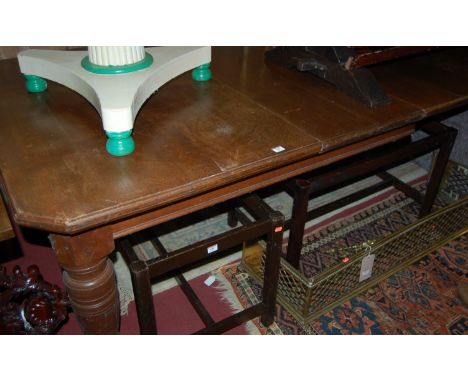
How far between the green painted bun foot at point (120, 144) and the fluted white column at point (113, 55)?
8.1 inches

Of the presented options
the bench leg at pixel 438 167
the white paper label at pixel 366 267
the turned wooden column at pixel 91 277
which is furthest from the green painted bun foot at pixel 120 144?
the bench leg at pixel 438 167

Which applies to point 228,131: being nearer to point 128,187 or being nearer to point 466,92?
point 128,187

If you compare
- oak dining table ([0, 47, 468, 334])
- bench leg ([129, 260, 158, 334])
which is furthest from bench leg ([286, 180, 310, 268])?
bench leg ([129, 260, 158, 334])

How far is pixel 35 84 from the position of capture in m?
1.17

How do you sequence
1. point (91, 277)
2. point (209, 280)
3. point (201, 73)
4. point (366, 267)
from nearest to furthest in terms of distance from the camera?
point (91, 277) < point (201, 73) < point (366, 267) < point (209, 280)

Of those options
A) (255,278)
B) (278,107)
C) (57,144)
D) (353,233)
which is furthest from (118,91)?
(353,233)

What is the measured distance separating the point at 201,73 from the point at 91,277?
0.67 metres

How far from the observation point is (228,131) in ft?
3.47

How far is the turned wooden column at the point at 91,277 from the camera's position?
87cm

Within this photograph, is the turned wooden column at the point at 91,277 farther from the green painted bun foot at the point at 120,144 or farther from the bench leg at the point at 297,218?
the bench leg at the point at 297,218

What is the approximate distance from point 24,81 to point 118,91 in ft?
1.48

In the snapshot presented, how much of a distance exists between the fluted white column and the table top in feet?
0.43

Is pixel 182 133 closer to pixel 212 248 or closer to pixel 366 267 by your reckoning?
pixel 212 248

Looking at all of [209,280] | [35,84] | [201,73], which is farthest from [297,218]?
[35,84]
